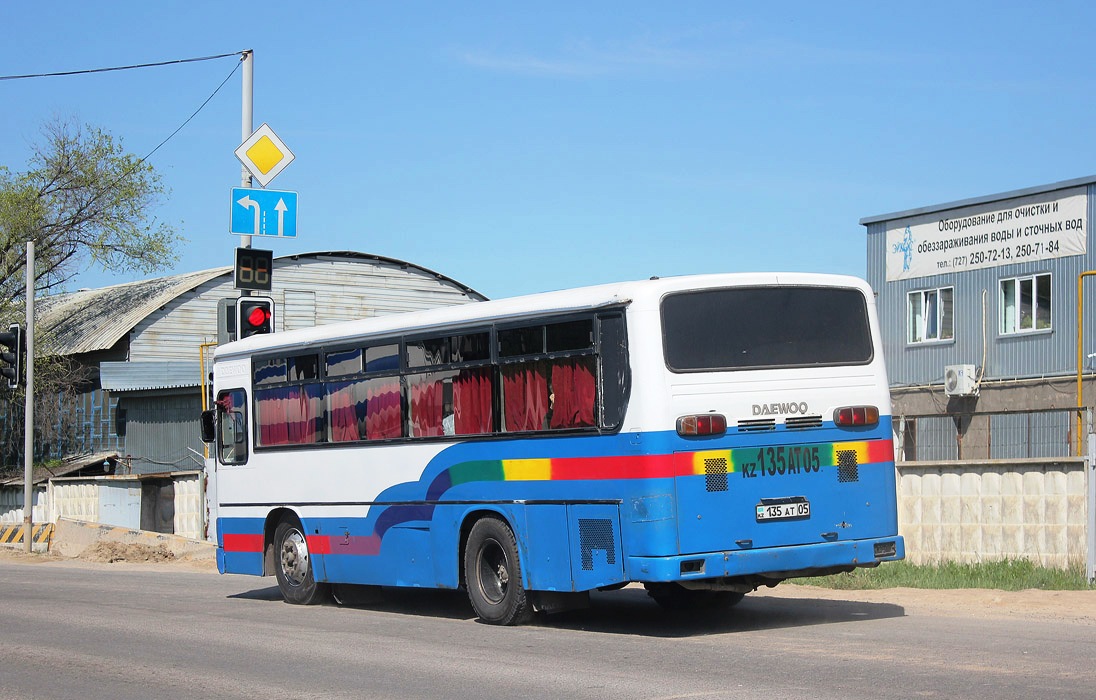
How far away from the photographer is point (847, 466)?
12.4 m

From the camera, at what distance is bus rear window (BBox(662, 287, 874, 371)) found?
11.8 metres

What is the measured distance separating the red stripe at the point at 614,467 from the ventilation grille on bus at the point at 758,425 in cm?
76

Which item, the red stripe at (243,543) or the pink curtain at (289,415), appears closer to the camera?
the pink curtain at (289,415)

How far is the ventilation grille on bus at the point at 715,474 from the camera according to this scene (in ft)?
38.3

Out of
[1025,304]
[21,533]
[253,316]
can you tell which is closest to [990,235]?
[1025,304]

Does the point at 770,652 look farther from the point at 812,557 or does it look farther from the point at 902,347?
the point at 902,347

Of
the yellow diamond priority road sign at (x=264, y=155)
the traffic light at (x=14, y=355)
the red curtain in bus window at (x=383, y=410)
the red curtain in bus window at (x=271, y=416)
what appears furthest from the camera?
the traffic light at (x=14, y=355)

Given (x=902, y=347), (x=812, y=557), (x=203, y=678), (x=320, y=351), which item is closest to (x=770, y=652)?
(x=812, y=557)

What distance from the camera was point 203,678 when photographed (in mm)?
9992

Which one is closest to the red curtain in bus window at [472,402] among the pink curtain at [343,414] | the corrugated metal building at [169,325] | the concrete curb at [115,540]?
the pink curtain at [343,414]

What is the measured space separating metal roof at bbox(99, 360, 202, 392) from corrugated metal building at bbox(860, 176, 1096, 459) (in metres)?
20.0

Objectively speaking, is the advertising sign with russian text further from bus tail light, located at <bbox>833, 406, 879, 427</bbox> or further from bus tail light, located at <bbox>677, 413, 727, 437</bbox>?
bus tail light, located at <bbox>677, 413, 727, 437</bbox>

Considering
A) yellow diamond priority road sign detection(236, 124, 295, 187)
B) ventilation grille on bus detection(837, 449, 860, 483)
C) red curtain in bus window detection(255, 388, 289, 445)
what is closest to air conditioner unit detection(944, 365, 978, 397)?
yellow diamond priority road sign detection(236, 124, 295, 187)

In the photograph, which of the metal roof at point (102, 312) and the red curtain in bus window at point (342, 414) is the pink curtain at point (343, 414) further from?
the metal roof at point (102, 312)
